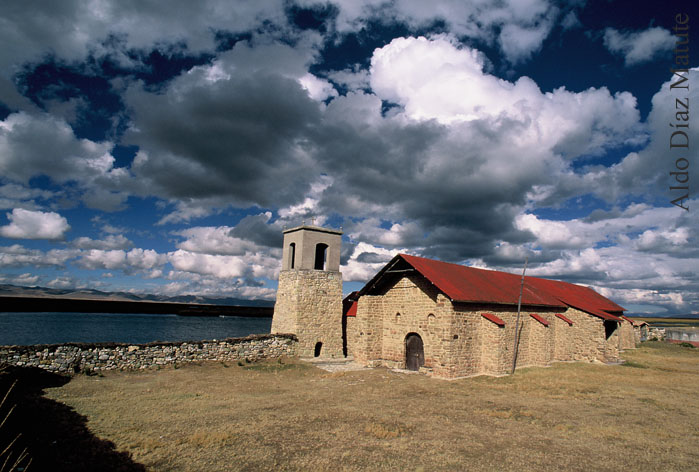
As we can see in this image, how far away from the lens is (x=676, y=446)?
861 centimetres

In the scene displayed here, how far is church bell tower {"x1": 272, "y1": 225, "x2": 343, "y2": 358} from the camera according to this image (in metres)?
23.5

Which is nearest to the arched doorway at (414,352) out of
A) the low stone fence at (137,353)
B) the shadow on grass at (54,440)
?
the low stone fence at (137,353)

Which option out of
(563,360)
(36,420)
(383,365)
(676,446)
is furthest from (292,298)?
(676,446)

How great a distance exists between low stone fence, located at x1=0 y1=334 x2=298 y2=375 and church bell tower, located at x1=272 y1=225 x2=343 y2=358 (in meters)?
1.40

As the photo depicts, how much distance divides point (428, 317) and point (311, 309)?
26.9 ft

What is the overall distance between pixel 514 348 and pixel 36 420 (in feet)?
62.3

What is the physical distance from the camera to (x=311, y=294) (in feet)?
78.7

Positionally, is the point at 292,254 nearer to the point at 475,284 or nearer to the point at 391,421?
the point at 475,284

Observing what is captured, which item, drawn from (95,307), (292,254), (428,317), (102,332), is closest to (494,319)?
(428,317)

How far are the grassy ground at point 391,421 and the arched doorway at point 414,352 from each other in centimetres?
224

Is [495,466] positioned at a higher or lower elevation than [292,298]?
lower

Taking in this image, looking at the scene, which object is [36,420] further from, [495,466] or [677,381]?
[677,381]

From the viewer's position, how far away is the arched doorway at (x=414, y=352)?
19.4 metres

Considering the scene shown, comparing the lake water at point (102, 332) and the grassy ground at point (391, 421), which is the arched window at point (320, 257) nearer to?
the grassy ground at point (391, 421)
